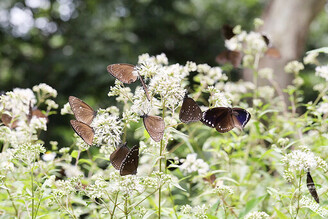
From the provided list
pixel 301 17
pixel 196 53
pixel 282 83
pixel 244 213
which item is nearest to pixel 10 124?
pixel 244 213

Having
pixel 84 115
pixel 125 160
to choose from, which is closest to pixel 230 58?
pixel 84 115

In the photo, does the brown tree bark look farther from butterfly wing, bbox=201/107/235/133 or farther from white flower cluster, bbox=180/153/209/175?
butterfly wing, bbox=201/107/235/133

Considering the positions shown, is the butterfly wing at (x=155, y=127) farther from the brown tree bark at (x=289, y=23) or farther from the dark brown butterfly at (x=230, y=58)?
the brown tree bark at (x=289, y=23)

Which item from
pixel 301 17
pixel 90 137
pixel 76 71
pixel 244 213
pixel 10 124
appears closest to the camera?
pixel 90 137

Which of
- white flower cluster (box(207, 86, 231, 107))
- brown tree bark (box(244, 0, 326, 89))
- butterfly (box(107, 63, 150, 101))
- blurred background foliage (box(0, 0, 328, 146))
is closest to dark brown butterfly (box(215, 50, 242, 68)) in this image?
white flower cluster (box(207, 86, 231, 107))

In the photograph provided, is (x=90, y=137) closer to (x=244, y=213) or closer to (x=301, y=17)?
(x=244, y=213)

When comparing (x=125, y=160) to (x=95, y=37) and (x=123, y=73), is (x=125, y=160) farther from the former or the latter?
(x=95, y=37)
